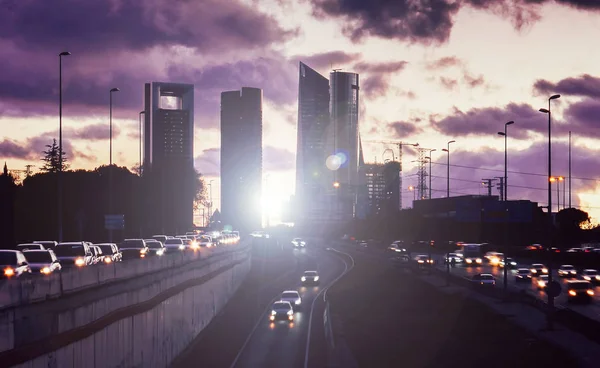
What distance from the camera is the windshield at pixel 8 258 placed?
31286 mm

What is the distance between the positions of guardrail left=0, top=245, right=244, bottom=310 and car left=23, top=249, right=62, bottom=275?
3.35 m

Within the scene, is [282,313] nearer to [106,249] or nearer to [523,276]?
[106,249]

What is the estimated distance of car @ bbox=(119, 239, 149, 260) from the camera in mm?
58772

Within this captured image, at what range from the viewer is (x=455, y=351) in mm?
53719

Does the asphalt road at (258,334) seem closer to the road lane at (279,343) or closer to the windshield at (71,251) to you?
the road lane at (279,343)

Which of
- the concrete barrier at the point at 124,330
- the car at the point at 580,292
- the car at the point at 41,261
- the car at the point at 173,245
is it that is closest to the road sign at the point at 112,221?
the car at the point at 173,245

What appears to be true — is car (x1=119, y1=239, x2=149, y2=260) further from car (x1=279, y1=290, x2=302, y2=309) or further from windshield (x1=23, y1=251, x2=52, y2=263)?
car (x1=279, y1=290, x2=302, y2=309)

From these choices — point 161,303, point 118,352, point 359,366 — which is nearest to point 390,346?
point 359,366

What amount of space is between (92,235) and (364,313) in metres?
46.1

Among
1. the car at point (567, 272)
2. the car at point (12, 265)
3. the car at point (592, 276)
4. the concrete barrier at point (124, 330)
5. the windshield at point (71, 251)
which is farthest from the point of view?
the car at point (567, 272)

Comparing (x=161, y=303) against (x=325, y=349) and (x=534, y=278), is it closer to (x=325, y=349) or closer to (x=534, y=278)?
(x=325, y=349)

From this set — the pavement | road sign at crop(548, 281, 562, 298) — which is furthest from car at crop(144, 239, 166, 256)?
road sign at crop(548, 281, 562, 298)

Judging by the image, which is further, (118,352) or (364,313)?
(364,313)

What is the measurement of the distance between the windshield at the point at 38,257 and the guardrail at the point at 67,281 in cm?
372
